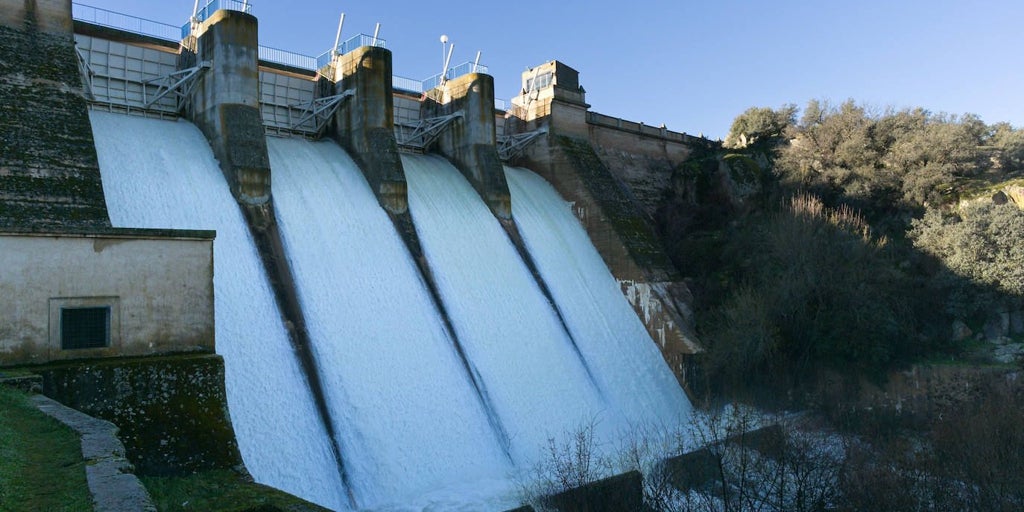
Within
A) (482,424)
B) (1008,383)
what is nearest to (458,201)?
(482,424)

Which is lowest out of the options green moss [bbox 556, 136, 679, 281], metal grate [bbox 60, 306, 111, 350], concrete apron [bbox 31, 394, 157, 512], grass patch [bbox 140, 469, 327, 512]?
grass patch [bbox 140, 469, 327, 512]

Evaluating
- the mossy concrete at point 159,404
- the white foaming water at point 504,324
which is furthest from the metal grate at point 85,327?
the white foaming water at point 504,324

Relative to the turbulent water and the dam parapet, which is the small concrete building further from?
the dam parapet

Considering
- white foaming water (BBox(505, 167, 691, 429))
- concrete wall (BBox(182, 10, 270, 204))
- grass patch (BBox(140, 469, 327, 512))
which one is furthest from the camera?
white foaming water (BBox(505, 167, 691, 429))

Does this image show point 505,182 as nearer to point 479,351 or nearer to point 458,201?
point 458,201

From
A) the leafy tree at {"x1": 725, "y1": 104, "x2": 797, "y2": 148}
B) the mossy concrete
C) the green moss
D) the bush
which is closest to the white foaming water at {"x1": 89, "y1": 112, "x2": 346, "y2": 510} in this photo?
the mossy concrete

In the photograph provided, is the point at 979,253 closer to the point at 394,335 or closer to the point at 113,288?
the point at 394,335

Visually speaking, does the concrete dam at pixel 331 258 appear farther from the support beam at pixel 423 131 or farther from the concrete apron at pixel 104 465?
the concrete apron at pixel 104 465
